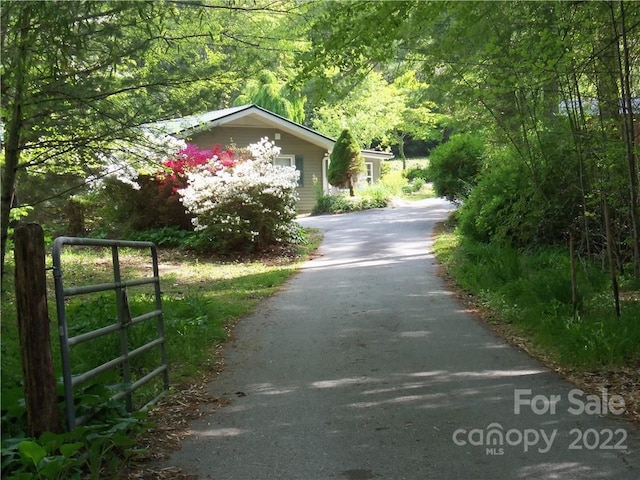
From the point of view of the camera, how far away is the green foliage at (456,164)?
17906 millimetres

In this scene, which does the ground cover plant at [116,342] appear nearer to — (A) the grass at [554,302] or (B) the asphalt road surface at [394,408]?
(B) the asphalt road surface at [394,408]

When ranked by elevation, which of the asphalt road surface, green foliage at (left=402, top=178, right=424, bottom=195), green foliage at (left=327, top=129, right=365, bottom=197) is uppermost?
green foliage at (left=327, top=129, right=365, bottom=197)

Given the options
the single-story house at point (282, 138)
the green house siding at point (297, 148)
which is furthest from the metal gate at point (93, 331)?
the green house siding at point (297, 148)

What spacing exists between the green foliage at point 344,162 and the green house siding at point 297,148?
0.91 metres

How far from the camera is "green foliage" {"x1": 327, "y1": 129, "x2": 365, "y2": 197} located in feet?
93.6

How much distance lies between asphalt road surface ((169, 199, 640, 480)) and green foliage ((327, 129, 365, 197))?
66.0 ft

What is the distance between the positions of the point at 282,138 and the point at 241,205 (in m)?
13.5

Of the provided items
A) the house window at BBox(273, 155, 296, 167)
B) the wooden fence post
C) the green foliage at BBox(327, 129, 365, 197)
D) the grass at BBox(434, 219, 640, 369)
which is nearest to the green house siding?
the house window at BBox(273, 155, 296, 167)

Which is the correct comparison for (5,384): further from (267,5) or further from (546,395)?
(267,5)

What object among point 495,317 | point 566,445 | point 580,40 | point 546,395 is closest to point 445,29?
point 580,40

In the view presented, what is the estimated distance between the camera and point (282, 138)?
93.3 ft

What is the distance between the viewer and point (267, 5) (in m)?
6.96

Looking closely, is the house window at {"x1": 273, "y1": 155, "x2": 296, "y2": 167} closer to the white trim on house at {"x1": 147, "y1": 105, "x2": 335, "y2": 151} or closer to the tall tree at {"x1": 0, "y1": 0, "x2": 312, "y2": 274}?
the white trim on house at {"x1": 147, "y1": 105, "x2": 335, "y2": 151}

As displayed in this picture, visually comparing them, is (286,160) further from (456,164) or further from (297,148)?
(456,164)
